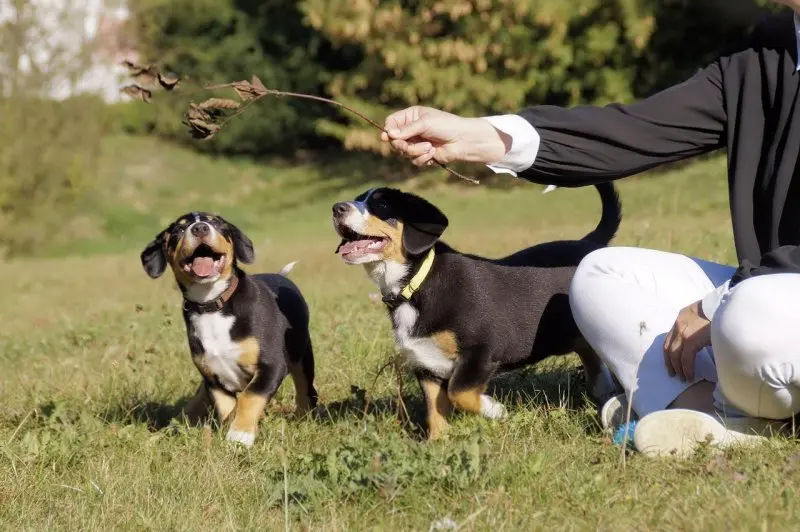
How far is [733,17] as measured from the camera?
21078 millimetres

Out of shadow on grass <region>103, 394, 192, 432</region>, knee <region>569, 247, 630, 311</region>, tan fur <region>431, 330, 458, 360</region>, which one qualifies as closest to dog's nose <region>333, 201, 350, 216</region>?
tan fur <region>431, 330, 458, 360</region>

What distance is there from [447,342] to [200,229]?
1405mm

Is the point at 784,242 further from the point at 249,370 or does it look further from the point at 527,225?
the point at 527,225

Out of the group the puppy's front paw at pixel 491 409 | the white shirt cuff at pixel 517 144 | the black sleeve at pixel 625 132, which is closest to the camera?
the white shirt cuff at pixel 517 144

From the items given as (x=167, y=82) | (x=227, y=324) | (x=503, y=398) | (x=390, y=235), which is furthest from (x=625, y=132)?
(x=227, y=324)

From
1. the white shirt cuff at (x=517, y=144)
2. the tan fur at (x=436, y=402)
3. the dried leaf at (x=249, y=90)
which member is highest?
the dried leaf at (x=249, y=90)

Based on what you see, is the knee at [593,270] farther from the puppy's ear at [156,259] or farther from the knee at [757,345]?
the puppy's ear at [156,259]

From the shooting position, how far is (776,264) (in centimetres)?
346

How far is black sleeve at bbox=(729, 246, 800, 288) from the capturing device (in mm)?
3414

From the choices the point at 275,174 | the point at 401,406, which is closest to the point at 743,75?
the point at 401,406

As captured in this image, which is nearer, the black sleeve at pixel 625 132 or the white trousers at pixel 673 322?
the white trousers at pixel 673 322

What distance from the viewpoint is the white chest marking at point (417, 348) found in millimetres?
4461

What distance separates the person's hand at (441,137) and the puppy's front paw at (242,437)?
4.76 ft

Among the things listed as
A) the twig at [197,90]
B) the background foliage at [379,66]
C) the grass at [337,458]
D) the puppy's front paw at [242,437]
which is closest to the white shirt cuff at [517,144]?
the twig at [197,90]
